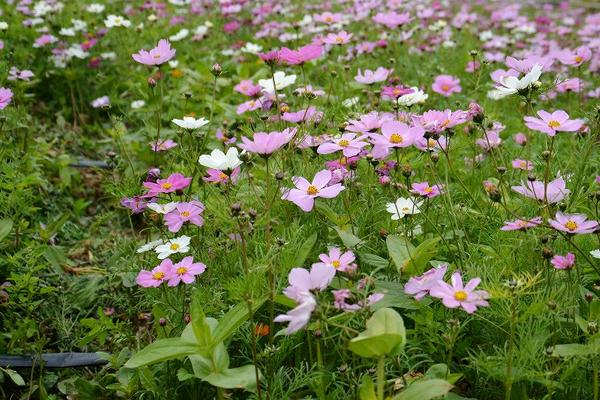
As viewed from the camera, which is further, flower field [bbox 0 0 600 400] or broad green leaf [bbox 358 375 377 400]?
flower field [bbox 0 0 600 400]

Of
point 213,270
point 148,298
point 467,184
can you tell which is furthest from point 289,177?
point 467,184

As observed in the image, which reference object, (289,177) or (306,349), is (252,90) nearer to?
(289,177)

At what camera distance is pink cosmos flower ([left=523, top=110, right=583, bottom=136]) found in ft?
4.88

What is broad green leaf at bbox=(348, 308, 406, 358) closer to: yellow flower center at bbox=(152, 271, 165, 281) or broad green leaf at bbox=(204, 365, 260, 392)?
broad green leaf at bbox=(204, 365, 260, 392)

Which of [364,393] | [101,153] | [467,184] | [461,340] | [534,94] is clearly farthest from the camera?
[101,153]

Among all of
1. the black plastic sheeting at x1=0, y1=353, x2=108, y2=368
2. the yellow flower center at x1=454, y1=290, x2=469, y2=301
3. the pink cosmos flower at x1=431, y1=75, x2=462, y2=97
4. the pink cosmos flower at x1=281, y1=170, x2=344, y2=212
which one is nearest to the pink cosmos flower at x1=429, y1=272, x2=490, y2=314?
the yellow flower center at x1=454, y1=290, x2=469, y2=301

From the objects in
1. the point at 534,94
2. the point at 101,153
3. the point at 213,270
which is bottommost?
the point at 101,153

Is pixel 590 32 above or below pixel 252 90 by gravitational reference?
below

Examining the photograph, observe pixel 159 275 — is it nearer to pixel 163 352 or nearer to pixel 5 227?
pixel 163 352

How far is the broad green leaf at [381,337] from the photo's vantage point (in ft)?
3.67

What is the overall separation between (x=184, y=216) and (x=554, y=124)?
0.90m

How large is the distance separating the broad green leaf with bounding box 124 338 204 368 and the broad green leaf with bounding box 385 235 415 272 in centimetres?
49

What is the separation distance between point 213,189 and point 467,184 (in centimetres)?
84

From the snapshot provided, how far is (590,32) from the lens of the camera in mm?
4062
